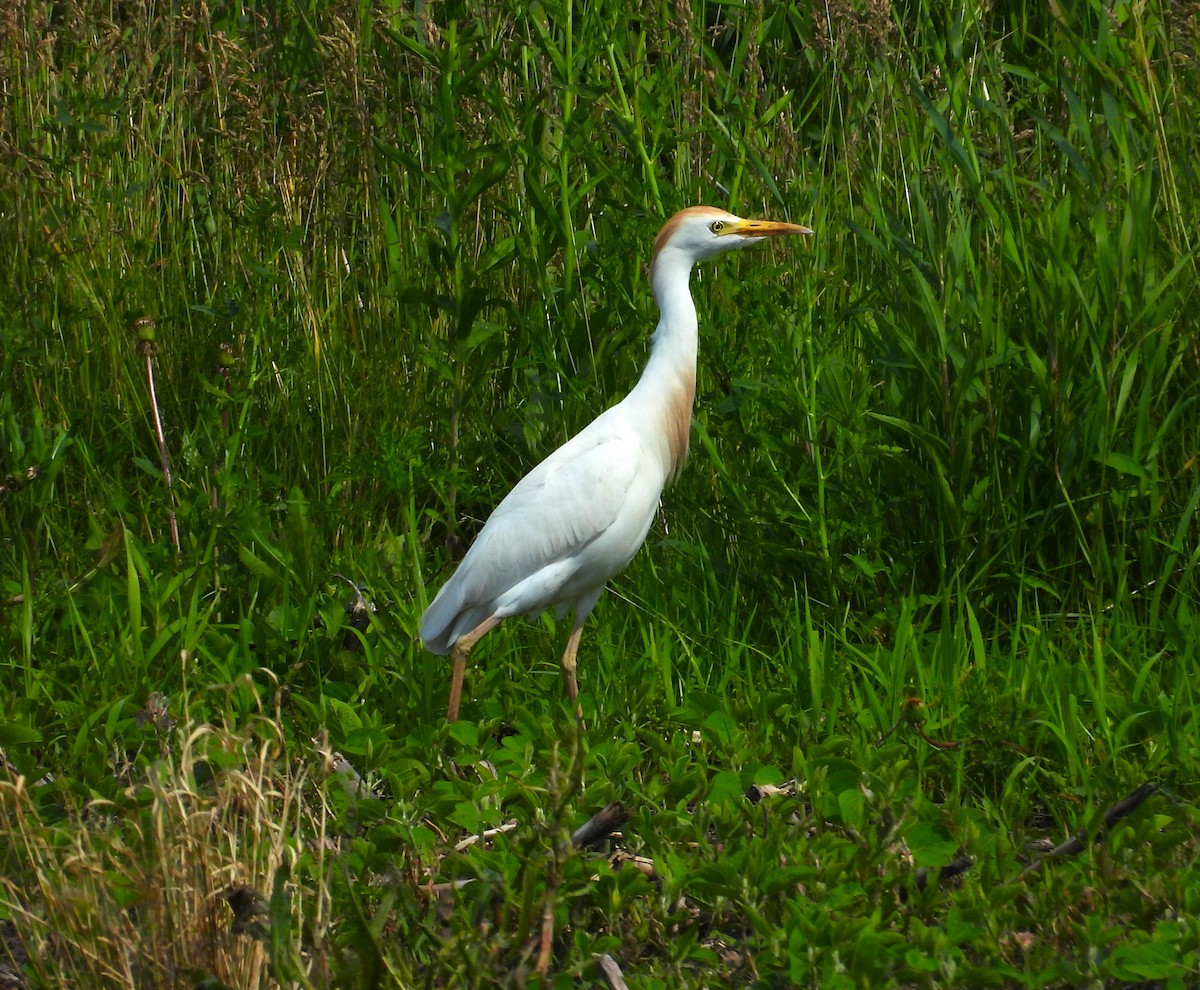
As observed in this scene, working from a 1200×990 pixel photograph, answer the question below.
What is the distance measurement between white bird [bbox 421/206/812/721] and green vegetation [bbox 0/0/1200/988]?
138mm

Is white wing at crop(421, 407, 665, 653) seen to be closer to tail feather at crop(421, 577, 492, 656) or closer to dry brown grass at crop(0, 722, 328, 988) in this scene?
tail feather at crop(421, 577, 492, 656)

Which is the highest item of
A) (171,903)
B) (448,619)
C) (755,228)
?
(755,228)

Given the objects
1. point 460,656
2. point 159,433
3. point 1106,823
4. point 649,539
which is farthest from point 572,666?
point 1106,823

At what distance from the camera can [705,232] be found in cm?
368

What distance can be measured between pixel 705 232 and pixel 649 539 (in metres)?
0.91

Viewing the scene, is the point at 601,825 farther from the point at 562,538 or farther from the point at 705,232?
the point at 705,232

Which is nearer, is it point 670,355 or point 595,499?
point 595,499

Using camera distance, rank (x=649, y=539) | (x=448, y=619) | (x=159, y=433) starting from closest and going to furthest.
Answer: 1. (x=448, y=619)
2. (x=159, y=433)
3. (x=649, y=539)

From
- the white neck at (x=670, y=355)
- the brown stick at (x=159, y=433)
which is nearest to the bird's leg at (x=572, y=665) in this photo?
the white neck at (x=670, y=355)

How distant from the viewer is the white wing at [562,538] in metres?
3.56

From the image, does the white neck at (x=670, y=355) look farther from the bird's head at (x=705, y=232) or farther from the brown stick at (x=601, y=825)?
the brown stick at (x=601, y=825)

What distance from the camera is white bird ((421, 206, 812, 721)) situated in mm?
3562

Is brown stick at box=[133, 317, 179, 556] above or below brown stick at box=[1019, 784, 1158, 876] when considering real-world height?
above

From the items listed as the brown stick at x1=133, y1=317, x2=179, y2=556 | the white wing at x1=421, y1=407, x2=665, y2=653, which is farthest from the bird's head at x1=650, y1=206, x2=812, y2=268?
the brown stick at x1=133, y1=317, x2=179, y2=556
